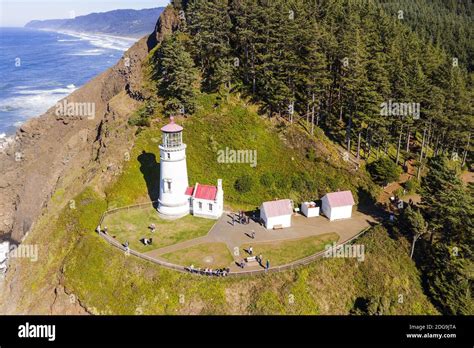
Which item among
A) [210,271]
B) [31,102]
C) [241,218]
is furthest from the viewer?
[31,102]

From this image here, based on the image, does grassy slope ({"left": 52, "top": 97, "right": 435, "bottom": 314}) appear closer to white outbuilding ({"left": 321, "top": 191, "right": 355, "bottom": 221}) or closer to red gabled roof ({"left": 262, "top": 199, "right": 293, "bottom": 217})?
white outbuilding ({"left": 321, "top": 191, "right": 355, "bottom": 221})

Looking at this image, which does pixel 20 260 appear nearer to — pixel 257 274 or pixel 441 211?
pixel 257 274

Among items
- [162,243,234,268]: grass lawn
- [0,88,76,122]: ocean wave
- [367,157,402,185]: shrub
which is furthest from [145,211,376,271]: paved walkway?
[0,88,76,122]: ocean wave

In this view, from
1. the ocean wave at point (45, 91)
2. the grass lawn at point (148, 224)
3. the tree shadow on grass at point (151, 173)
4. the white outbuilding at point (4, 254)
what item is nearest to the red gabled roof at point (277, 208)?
the grass lawn at point (148, 224)

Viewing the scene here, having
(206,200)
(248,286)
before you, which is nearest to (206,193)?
(206,200)

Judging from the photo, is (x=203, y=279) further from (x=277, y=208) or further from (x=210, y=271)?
(x=277, y=208)

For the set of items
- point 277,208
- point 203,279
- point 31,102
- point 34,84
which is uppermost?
point 34,84
